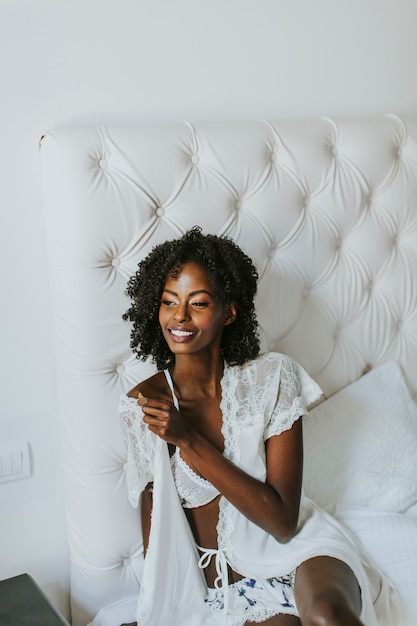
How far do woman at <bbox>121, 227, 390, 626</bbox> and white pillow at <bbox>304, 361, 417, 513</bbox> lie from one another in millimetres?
163

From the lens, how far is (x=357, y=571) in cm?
125

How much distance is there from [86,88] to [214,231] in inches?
15.1

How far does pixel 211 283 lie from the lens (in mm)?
1263

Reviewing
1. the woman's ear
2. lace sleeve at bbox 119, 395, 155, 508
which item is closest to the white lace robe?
lace sleeve at bbox 119, 395, 155, 508

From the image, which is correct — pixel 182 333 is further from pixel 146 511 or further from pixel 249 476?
pixel 146 511

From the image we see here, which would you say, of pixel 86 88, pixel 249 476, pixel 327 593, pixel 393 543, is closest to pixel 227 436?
pixel 249 476

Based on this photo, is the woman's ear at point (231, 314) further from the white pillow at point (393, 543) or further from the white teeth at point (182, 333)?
the white pillow at point (393, 543)

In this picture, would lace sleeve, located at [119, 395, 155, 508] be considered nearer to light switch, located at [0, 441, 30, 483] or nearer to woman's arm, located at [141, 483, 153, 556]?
woman's arm, located at [141, 483, 153, 556]

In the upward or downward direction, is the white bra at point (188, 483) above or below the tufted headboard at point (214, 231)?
below

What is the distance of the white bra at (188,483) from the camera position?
1335 mm

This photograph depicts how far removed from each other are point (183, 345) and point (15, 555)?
62 centimetres

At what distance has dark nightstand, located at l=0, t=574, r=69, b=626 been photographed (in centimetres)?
125

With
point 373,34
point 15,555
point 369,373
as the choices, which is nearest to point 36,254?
point 15,555

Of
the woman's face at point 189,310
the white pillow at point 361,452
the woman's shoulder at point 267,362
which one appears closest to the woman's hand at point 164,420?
the woman's face at point 189,310
